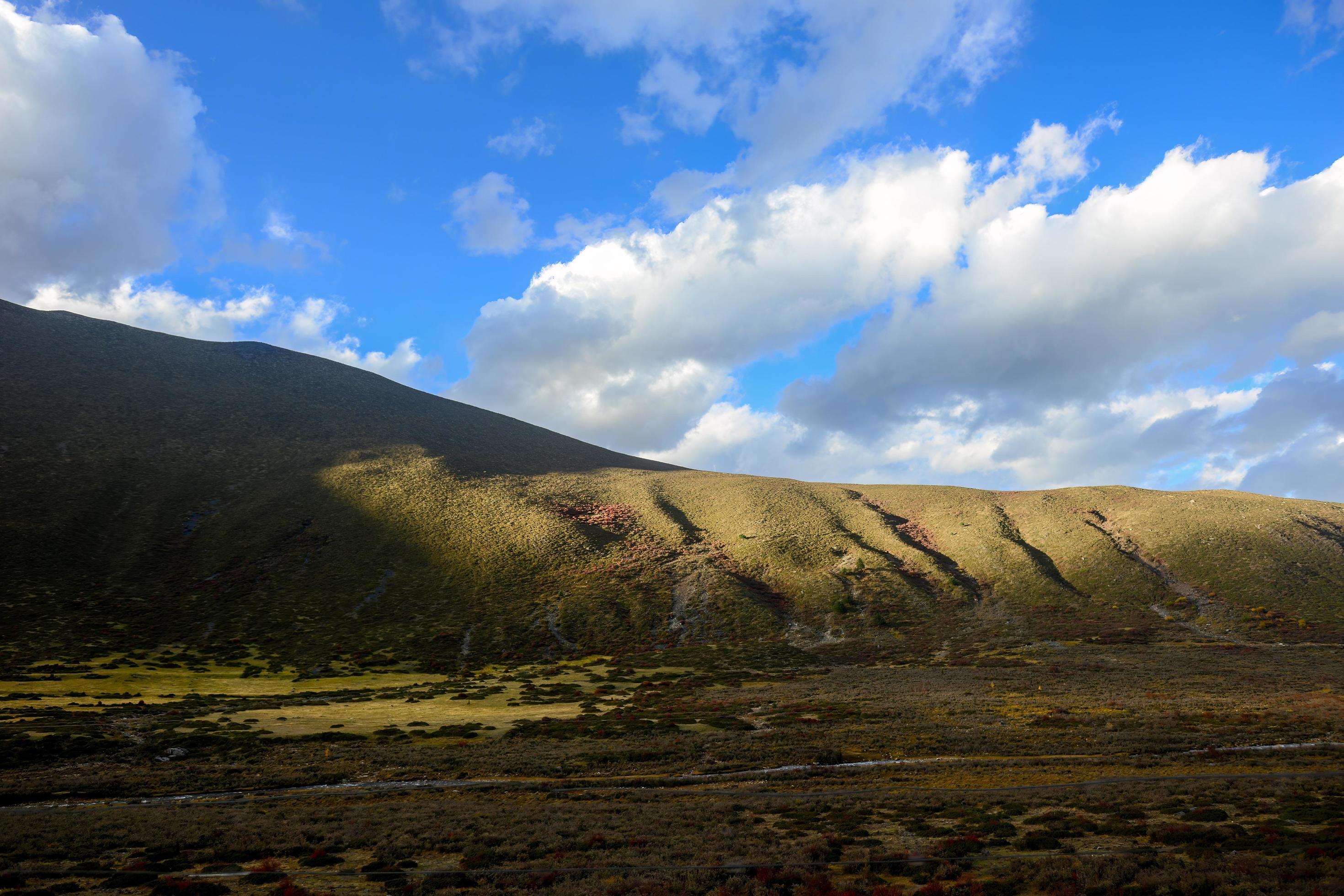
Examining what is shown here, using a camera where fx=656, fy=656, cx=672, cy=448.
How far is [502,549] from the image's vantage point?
11638 cm

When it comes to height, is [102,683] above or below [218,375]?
below

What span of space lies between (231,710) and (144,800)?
83.4ft

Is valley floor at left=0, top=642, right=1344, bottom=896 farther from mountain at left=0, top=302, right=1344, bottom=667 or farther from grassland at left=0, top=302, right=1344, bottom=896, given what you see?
mountain at left=0, top=302, right=1344, bottom=667

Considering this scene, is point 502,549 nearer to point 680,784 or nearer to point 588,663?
point 588,663

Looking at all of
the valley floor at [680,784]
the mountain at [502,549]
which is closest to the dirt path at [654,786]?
the valley floor at [680,784]

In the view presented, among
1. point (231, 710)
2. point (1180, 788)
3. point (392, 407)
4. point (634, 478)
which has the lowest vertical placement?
point (231, 710)

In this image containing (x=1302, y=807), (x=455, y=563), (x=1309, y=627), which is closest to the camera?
(x=1302, y=807)

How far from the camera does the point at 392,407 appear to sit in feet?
595

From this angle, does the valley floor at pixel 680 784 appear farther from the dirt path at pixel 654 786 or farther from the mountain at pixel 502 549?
the mountain at pixel 502 549

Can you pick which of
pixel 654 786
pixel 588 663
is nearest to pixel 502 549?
pixel 588 663

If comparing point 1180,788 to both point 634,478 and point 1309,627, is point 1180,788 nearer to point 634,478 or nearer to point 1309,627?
point 1309,627

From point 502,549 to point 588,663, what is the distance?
3900cm

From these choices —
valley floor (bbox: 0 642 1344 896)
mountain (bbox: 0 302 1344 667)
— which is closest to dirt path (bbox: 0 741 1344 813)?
valley floor (bbox: 0 642 1344 896)

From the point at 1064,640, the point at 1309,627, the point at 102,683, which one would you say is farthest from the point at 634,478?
the point at 1309,627
